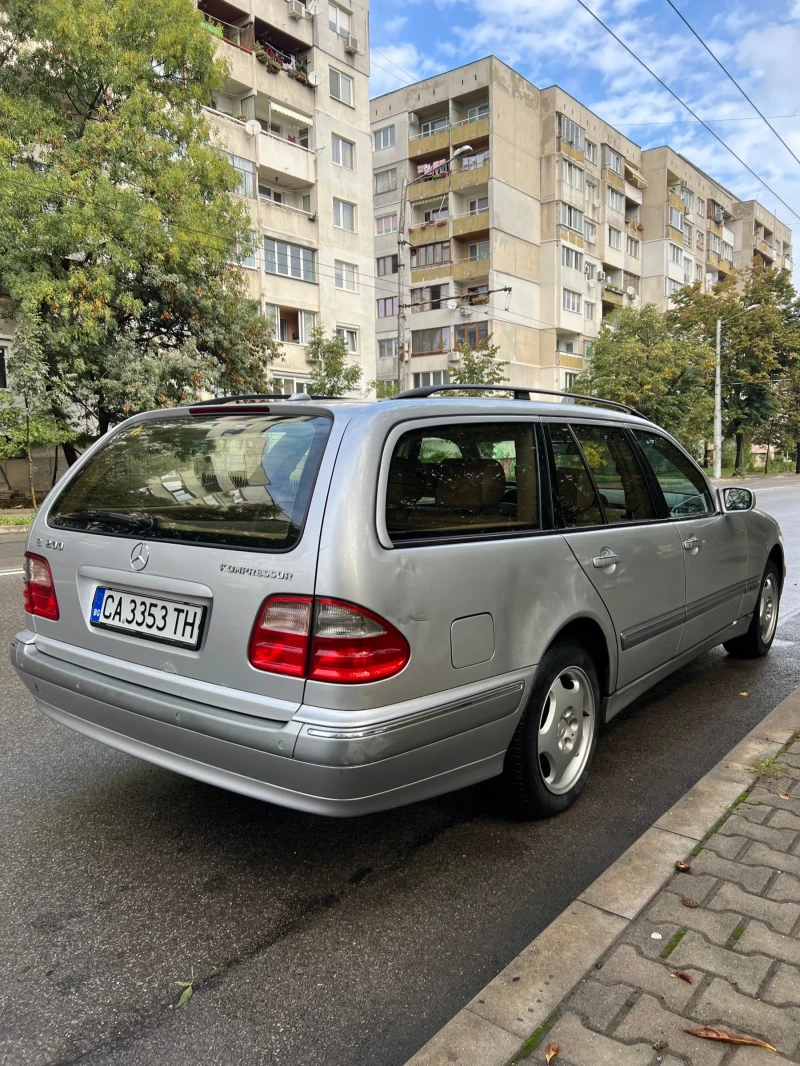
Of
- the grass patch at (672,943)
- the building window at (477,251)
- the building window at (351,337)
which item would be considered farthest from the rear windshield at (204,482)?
the building window at (477,251)

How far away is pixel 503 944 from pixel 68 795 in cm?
201

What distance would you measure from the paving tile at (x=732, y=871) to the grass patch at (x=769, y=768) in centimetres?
81

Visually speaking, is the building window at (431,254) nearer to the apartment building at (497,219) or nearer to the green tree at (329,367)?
the apartment building at (497,219)

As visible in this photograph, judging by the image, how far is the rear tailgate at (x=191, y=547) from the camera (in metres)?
2.42

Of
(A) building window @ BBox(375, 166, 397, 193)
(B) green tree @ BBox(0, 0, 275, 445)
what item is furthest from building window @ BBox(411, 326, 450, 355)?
(B) green tree @ BBox(0, 0, 275, 445)

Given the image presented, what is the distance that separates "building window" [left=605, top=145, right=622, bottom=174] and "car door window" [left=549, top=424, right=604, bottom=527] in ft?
179

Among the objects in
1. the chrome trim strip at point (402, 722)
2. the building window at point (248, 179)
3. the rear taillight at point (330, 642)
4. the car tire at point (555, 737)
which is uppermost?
the building window at point (248, 179)

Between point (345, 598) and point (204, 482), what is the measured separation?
852 mm

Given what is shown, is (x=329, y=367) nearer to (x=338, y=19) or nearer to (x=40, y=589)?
(x=338, y=19)

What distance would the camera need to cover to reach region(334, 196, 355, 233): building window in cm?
3109

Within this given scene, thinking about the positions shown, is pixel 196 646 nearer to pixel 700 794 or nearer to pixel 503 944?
pixel 503 944

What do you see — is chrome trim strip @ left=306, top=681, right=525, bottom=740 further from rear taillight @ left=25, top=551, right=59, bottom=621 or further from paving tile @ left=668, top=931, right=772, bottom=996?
rear taillight @ left=25, top=551, right=59, bottom=621

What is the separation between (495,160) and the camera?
4225cm

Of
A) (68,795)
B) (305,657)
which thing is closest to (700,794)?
(305,657)
